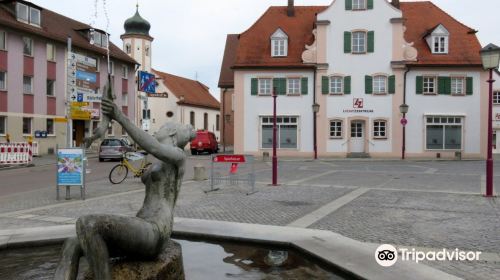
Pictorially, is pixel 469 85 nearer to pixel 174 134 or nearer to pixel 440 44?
pixel 440 44

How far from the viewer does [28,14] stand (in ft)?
116

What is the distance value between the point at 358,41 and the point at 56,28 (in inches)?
936

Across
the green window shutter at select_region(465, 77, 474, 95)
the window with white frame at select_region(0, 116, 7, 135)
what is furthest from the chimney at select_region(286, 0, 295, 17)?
the window with white frame at select_region(0, 116, 7, 135)

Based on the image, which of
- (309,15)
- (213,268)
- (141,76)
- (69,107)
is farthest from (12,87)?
(213,268)

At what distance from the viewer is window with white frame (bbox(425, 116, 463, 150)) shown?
3466 cm

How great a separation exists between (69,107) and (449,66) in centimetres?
2626

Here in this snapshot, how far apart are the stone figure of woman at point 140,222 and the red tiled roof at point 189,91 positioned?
2280 inches

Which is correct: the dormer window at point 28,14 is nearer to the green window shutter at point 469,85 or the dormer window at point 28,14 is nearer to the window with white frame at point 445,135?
→ the window with white frame at point 445,135

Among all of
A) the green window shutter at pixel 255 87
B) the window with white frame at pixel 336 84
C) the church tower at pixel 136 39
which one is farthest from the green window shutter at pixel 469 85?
the church tower at pixel 136 39

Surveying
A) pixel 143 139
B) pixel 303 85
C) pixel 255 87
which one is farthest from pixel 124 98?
pixel 143 139

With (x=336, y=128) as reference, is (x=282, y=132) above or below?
below

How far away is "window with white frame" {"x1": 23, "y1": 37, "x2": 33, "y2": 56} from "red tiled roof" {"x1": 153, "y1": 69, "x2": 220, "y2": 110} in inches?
1072

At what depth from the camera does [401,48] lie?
34875mm

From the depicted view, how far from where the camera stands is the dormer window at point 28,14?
113 feet
